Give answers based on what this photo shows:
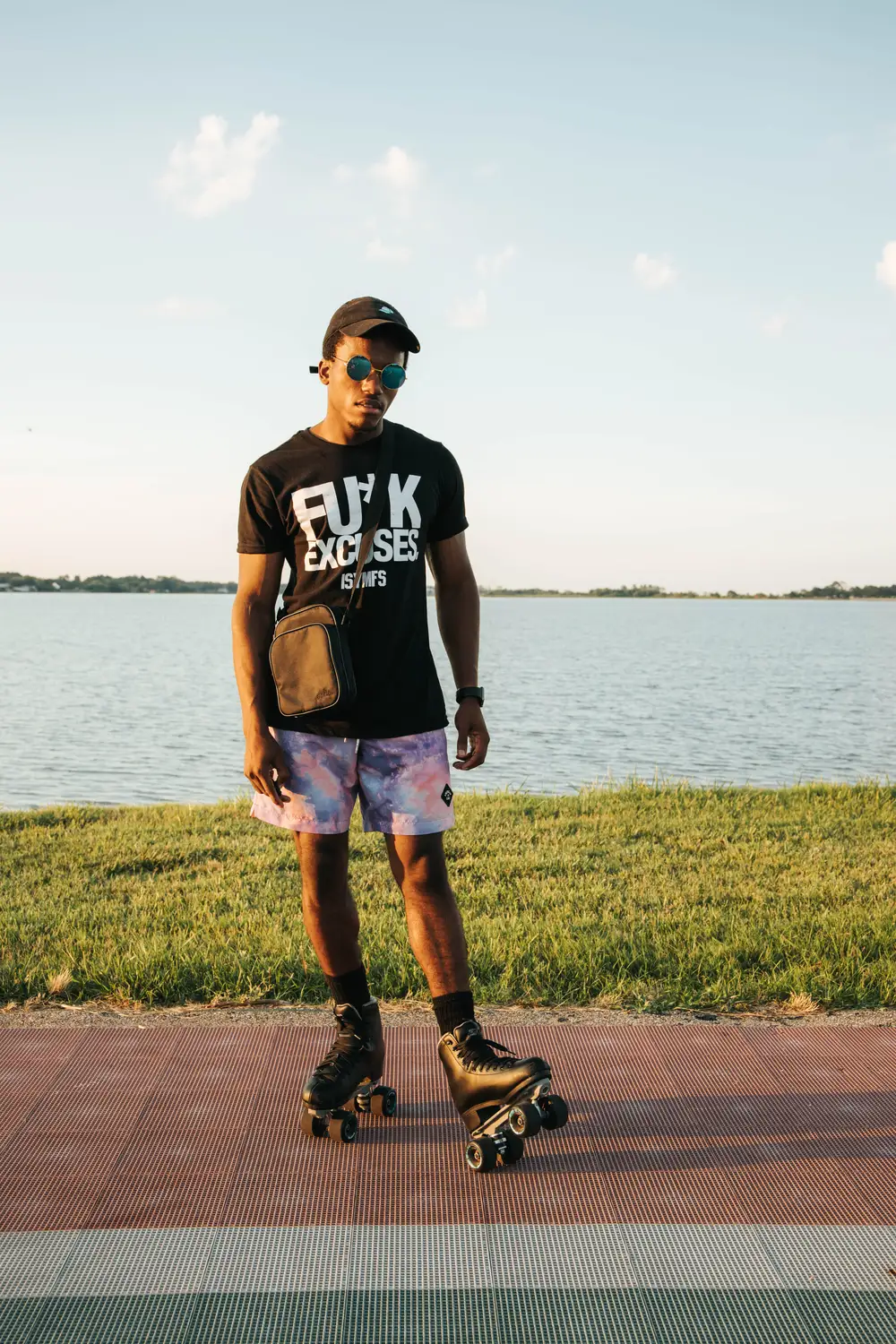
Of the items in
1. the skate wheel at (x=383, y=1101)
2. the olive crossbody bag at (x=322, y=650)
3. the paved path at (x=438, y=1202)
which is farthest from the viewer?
the skate wheel at (x=383, y=1101)

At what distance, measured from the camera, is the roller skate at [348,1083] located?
350cm

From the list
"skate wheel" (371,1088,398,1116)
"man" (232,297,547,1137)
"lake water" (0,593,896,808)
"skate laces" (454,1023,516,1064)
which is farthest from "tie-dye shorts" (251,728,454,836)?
"lake water" (0,593,896,808)

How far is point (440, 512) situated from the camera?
12.7 feet

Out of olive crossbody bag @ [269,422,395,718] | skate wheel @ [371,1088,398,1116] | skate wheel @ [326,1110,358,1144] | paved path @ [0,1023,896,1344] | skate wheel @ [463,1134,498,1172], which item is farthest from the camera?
skate wheel @ [371,1088,398,1116]

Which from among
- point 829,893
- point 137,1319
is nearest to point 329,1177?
point 137,1319

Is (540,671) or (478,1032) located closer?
(478,1032)

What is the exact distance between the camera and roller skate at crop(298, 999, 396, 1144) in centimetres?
350

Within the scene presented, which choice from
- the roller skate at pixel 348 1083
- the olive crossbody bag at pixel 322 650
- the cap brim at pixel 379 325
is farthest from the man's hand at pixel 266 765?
the cap brim at pixel 379 325

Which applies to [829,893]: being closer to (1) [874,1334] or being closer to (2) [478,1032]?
(2) [478,1032]

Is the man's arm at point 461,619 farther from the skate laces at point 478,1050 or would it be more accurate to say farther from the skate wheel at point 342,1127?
the skate wheel at point 342,1127

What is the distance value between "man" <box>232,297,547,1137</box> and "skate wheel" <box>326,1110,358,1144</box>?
0.41 feet

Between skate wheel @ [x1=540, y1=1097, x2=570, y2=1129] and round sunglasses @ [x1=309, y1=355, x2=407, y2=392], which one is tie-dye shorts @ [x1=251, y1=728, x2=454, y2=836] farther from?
round sunglasses @ [x1=309, y1=355, x2=407, y2=392]

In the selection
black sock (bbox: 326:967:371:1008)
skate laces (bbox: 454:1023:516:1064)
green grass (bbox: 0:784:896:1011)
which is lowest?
green grass (bbox: 0:784:896:1011)

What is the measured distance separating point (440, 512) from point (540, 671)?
44.0m
